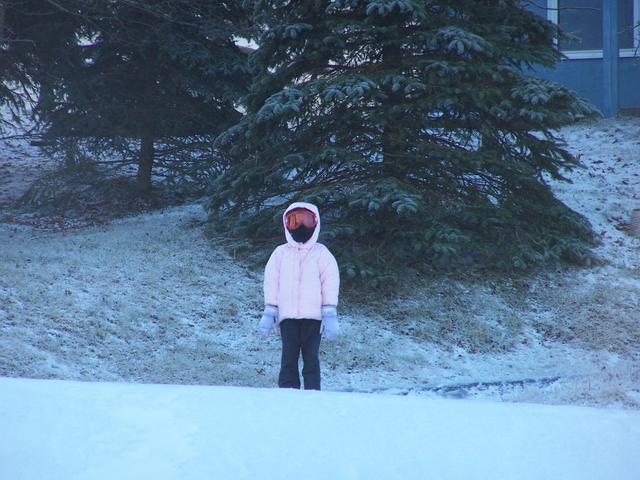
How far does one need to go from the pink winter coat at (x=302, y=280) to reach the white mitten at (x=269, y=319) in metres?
0.04

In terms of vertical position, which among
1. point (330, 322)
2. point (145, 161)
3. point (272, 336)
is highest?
point (145, 161)

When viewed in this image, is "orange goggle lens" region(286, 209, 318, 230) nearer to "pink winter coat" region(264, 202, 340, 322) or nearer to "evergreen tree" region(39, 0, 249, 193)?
"pink winter coat" region(264, 202, 340, 322)

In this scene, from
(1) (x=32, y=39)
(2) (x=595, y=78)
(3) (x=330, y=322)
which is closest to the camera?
(3) (x=330, y=322)

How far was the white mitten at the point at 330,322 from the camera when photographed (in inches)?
239

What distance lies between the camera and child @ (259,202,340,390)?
6133 mm

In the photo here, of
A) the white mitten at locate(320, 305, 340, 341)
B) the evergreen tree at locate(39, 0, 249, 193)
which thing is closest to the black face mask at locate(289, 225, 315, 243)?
the white mitten at locate(320, 305, 340, 341)

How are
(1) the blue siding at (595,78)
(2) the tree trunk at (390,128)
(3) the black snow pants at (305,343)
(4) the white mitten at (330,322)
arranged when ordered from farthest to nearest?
(1) the blue siding at (595,78)
(2) the tree trunk at (390,128)
(3) the black snow pants at (305,343)
(4) the white mitten at (330,322)

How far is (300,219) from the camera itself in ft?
20.1

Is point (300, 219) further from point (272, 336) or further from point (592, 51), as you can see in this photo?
point (592, 51)

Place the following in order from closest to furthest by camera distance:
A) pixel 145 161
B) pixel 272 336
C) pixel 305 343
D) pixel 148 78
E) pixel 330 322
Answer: pixel 330 322 → pixel 305 343 → pixel 272 336 → pixel 148 78 → pixel 145 161

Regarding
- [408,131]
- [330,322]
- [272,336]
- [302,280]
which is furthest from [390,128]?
[330,322]

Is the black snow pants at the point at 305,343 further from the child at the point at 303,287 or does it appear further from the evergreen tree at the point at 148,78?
the evergreen tree at the point at 148,78

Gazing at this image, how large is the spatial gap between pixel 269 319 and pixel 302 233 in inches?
25.7

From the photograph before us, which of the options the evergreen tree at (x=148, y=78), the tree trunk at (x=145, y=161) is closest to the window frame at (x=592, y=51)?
the evergreen tree at (x=148, y=78)
